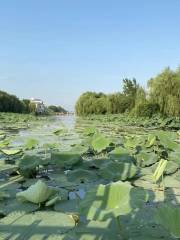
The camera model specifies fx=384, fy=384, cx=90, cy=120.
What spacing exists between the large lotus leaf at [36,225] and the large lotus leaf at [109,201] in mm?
165

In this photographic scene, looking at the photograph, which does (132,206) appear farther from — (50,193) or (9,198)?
(9,198)

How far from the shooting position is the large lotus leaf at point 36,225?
6.03 feet

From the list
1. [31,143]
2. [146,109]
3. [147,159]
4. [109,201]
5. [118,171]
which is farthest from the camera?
[146,109]

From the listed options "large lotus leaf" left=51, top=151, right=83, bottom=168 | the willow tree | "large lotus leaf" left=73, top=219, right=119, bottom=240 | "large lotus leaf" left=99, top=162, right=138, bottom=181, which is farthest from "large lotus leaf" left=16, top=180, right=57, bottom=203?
the willow tree

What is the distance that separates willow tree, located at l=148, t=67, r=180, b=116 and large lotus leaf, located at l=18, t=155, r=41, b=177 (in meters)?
12.6

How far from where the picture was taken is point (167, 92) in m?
16.1

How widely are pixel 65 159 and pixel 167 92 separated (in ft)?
42.2

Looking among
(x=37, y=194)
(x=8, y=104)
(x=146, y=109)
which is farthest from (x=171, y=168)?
(x=8, y=104)

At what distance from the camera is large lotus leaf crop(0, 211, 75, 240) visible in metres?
1.84

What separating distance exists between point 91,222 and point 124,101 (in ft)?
109

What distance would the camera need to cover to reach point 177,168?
11.8ft

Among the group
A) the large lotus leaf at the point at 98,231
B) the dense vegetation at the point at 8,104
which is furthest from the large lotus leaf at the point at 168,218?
the dense vegetation at the point at 8,104

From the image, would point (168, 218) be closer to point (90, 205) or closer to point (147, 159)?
point (90, 205)

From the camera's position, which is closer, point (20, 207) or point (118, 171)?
point (20, 207)
